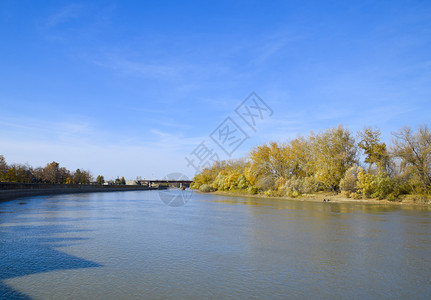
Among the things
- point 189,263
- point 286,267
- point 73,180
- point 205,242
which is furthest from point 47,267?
point 73,180

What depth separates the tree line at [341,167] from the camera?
4228 cm

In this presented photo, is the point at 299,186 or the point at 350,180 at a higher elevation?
the point at 350,180

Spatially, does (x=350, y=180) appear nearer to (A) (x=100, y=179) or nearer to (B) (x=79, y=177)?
(B) (x=79, y=177)

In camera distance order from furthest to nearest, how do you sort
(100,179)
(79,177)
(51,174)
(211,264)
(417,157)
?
1. (100,179)
2. (79,177)
3. (51,174)
4. (417,157)
5. (211,264)

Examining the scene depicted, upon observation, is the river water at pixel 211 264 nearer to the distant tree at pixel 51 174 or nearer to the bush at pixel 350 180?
the bush at pixel 350 180

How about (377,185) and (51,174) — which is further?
(51,174)

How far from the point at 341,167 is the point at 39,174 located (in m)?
82.3

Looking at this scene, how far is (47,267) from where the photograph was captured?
9.68 m

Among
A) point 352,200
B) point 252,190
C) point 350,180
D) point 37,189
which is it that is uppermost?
point 350,180

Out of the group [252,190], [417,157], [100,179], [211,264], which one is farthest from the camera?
[100,179]

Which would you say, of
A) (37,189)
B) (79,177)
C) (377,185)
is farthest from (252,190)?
(79,177)

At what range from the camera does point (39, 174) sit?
89.7 m

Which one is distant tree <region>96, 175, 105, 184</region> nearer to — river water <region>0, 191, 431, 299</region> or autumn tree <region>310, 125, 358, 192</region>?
autumn tree <region>310, 125, 358, 192</region>

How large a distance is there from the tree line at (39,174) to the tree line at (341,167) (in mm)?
52358
